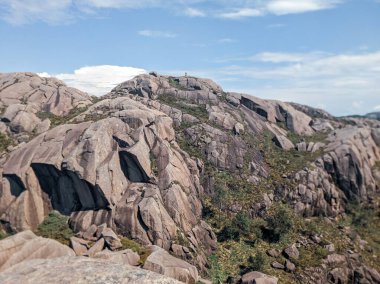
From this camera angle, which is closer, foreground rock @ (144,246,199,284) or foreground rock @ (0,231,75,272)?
foreground rock @ (0,231,75,272)

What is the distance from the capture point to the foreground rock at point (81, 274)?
90.6 ft

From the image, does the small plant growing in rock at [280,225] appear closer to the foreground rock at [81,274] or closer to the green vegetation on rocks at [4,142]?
the foreground rock at [81,274]

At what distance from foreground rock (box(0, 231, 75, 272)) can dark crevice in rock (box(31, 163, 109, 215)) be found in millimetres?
15510

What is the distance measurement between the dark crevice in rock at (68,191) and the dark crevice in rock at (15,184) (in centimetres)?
296

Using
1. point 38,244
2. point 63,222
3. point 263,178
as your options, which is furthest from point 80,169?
point 263,178

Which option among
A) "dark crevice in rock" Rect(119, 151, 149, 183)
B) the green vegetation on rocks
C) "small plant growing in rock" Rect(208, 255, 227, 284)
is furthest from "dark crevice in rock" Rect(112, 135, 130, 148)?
"small plant growing in rock" Rect(208, 255, 227, 284)

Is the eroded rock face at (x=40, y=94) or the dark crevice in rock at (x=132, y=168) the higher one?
the eroded rock face at (x=40, y=94)

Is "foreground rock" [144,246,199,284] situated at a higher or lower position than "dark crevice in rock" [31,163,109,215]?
lower

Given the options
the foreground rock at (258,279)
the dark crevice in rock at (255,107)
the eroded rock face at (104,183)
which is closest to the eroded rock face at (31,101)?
the eroded rock face at (104,183)

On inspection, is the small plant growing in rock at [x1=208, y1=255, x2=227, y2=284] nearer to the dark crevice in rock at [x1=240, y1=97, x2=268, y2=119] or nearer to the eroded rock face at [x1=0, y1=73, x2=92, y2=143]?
the eroded rock face at [x1=0, y1=73, x2=92, y2=143]

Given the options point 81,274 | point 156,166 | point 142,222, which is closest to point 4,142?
point 156,166

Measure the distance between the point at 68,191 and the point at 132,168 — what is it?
1156cm

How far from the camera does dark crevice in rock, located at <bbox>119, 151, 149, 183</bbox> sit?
65125 mm

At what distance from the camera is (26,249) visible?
42.7 meters
